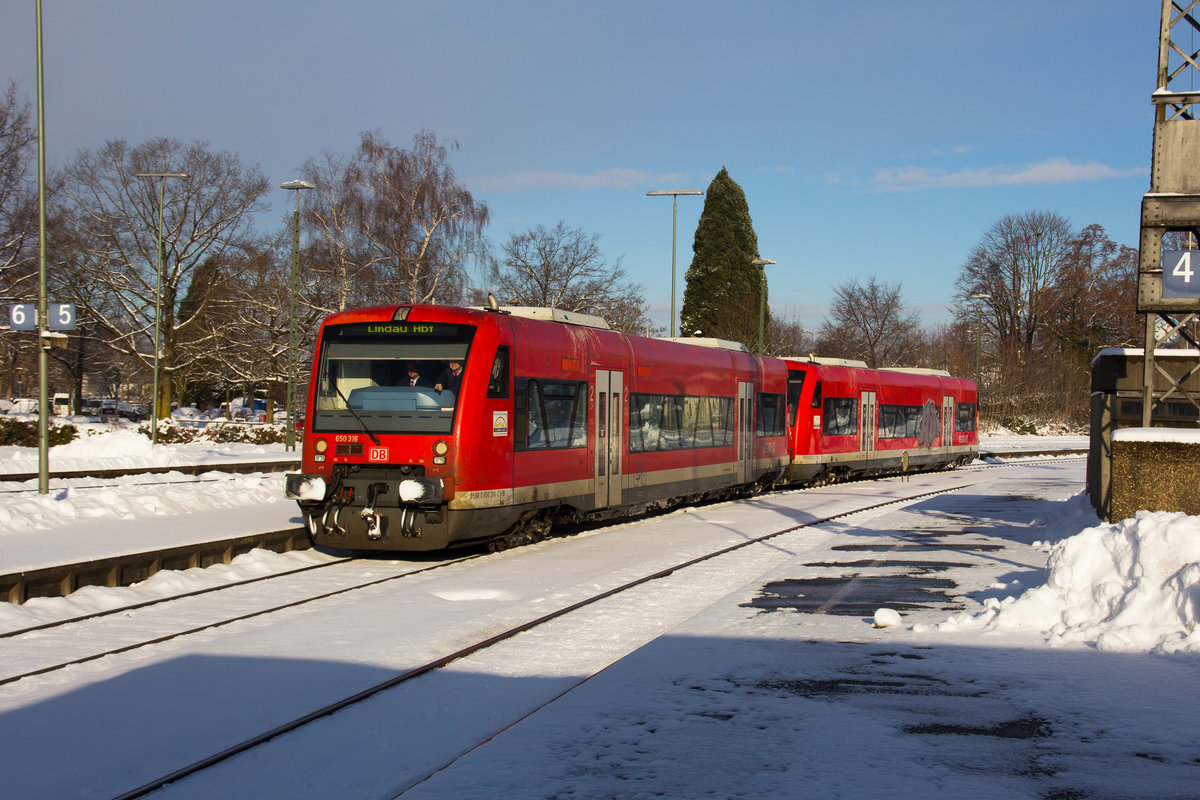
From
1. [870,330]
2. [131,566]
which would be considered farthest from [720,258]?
[131,566]

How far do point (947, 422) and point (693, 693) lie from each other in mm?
34071

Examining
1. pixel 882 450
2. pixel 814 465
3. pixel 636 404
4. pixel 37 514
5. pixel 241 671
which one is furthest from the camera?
pixel 882 450

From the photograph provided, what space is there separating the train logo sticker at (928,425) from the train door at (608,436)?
21183 millimetres

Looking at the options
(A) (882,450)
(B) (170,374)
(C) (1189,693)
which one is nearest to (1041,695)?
(C) (1189,693)

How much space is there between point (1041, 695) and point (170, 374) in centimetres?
4792

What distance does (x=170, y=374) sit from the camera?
49188 millimetres

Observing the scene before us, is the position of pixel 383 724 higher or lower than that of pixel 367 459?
lower

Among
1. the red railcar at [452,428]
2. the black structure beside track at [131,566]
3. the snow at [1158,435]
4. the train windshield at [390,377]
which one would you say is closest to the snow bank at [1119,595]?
the snow at [1158,435]

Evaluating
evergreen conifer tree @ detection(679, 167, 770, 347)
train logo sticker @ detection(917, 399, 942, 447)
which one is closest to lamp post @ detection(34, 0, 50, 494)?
train logo sticker @ detection(917, 399, 942, 447)

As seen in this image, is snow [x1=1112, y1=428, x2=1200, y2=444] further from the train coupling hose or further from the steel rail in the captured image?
the train coupling hose

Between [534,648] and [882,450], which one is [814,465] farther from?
[534,648]

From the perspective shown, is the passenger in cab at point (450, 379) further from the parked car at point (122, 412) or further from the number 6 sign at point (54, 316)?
the parked car at point (122, 412)

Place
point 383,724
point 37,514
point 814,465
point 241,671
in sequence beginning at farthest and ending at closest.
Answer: point 814,465
point 37,514
point 241,671
point 383,724

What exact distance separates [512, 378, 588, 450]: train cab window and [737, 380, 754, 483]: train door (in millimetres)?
7604
